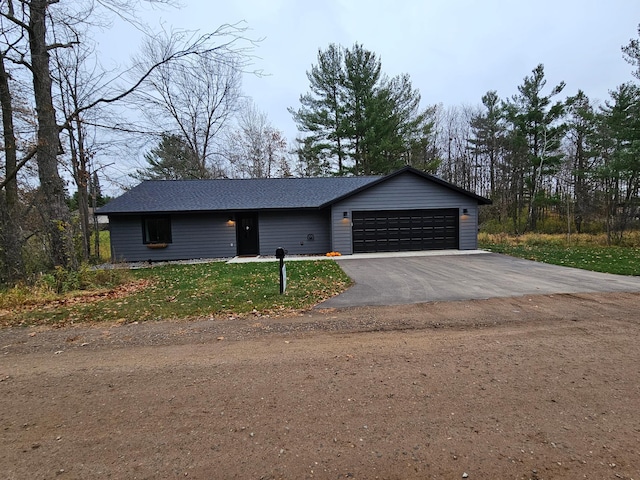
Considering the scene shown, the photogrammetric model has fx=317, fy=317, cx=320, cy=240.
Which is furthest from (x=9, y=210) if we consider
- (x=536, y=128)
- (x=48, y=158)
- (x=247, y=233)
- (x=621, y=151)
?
(x=536, y=128)

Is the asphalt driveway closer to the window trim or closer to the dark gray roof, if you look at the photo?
the dark gray roof

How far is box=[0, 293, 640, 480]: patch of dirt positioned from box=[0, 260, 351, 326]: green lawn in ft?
2.70

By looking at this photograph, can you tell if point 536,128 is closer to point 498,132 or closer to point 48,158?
point 498,132

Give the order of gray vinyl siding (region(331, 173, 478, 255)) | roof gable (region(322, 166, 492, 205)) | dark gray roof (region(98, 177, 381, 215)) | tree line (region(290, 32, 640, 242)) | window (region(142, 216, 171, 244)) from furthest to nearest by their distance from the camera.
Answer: tree line (region(290, 32, 640, 242))
window (region(142, 216, 171, 244))
dark gray roof (region(98, 177, 381, 215))
gray vinyl siding (region(331, 173, 478, 255))
roof gable (region(322, 166, 492, 205))

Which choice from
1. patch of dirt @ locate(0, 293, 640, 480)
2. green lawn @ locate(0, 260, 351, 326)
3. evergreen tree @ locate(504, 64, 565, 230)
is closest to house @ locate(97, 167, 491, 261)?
green lawn @ locate(0, 260, 351, 326)

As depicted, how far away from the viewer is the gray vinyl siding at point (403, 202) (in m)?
14.7

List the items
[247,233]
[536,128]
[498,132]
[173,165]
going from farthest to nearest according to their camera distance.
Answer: [498,132] < [173,165] < [536,128] < [247,233]

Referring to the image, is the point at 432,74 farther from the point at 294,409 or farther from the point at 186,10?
the point at 294,409

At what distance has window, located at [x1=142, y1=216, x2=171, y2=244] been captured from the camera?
14953 mm

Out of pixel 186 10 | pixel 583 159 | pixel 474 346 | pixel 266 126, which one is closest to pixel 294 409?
pixel 474 346

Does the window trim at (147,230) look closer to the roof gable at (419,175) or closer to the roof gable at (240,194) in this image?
the roof gable at (240,194)

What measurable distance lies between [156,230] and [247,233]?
4.22 meters

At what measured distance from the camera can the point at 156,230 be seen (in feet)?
49.4

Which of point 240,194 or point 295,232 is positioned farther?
point 240,194
